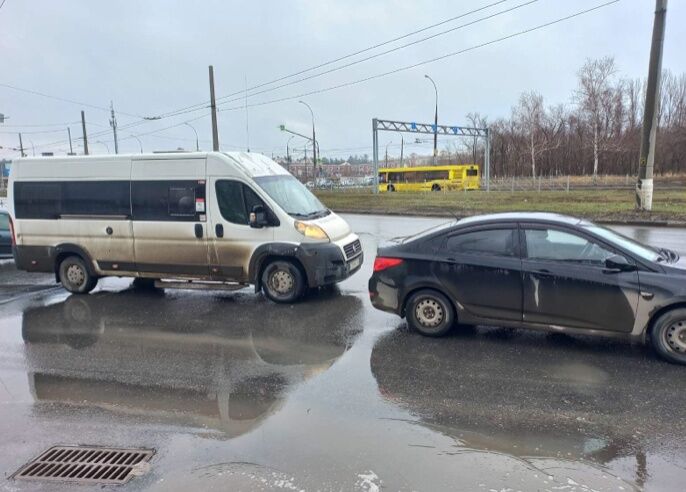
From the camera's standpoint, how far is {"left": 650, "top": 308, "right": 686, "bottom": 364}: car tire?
16.4ft

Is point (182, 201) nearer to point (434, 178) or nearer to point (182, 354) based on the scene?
point (182, 354)

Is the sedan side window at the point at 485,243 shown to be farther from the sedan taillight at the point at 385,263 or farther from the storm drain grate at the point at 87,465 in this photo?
the storm drain grate at the point at 87,465

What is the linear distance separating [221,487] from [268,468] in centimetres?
34

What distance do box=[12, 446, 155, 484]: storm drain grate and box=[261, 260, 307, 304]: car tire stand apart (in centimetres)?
415

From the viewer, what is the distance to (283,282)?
25.8ft

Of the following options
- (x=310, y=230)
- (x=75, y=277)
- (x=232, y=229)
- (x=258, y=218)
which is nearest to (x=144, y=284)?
(x=75, y=277)

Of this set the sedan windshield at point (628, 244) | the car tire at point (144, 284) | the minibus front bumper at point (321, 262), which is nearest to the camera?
the sedan windshield at point (628, 244)

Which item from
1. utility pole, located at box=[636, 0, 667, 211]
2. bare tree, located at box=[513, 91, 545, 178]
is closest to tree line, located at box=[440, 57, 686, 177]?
bare tree, located at box=[513, 91, 545, 178]

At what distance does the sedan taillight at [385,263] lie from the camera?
627 centimetres

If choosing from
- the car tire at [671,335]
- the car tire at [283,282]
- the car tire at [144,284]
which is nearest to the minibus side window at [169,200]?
the car tire at [283,282]

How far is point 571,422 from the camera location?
158 inches

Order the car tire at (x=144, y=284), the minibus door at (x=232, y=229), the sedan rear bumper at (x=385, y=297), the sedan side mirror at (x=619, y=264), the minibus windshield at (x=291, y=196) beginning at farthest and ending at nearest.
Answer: the car tire at (x=144, y=284), the minibus windshield at (x=291, y=196), the minibus door at (x=232, y=229), the sedan rear bumper at (x=385, y=297), the sedan side mirror at (x=619, y=264)

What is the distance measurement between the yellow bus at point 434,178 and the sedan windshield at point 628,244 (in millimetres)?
47357

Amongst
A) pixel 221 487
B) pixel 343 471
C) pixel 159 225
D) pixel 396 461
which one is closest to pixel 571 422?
pixel 396 461
